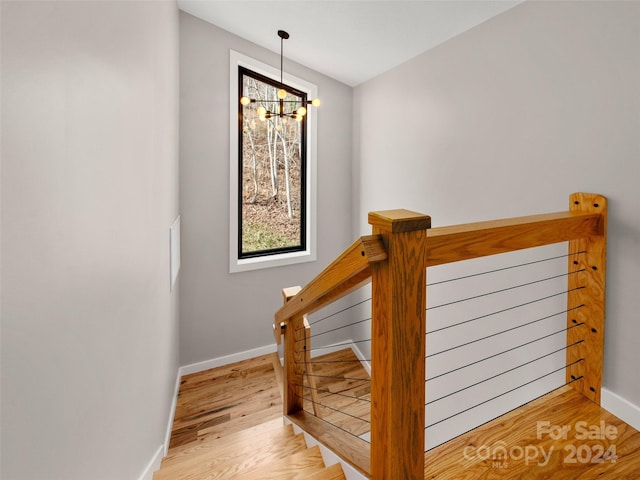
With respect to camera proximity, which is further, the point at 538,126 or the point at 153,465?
the point at 153,465

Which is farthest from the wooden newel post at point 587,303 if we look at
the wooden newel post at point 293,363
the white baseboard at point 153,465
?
the white baseboard at point 153,465

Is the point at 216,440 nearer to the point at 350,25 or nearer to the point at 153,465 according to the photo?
the point at 153,465

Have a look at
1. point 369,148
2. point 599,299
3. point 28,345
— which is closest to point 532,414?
point 599,299

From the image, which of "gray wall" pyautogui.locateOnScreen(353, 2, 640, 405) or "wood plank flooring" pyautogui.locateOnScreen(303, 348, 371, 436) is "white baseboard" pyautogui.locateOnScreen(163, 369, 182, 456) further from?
"gray wall" pyautogui.locateOnScreen(353, 2, 640, 405)

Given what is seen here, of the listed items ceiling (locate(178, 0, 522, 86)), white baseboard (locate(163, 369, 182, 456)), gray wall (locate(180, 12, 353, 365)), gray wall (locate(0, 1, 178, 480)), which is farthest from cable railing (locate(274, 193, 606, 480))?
ceiling (locate(178, 0, 522, 86))

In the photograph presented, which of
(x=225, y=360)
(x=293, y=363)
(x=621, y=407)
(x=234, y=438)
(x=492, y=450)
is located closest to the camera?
(x=492, y=450)

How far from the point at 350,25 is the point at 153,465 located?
3114 mm

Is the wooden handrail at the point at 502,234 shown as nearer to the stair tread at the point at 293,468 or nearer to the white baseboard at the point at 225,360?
the stair tread at the point at 293,468

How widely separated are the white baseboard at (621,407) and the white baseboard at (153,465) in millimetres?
2145

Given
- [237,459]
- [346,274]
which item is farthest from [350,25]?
[237,459]

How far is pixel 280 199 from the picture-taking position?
388cm

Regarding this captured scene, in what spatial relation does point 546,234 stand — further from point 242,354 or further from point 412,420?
point 242,354

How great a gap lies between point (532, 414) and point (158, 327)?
1.96 m

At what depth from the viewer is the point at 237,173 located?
11.5ft
